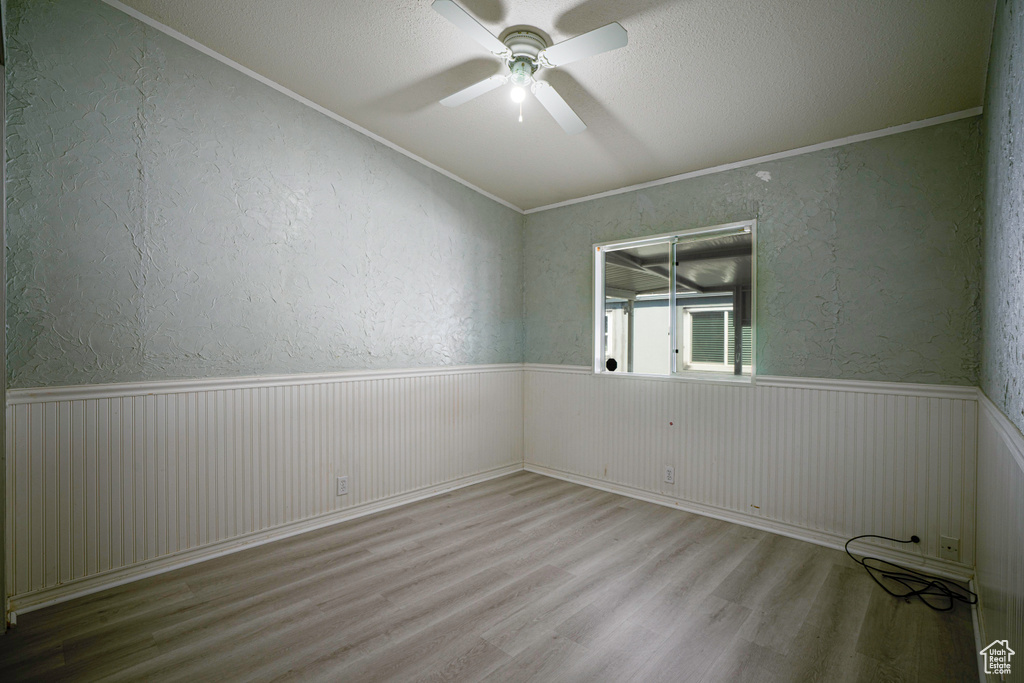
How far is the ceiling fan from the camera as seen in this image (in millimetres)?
2014

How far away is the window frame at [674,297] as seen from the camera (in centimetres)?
337

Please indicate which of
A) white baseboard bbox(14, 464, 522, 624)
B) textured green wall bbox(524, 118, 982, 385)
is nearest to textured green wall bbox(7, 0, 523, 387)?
white baseboard bbox(14, 464, 522, 624)

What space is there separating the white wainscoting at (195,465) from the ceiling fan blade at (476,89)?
1994 mm

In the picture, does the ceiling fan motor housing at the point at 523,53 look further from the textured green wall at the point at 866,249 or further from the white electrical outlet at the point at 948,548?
the white electrical outlet at the point at 948,548

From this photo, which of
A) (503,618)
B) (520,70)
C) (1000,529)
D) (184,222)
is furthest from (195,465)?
(1000,529)

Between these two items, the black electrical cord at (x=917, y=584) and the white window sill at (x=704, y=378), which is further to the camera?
the white window sill at (x=704, y=378)

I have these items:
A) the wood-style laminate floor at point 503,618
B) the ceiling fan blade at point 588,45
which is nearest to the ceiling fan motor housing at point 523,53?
the ceiling fan blade at point 588,45

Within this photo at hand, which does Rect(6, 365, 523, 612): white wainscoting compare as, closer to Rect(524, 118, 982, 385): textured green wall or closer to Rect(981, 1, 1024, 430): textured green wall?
Rect(524, 118, 982, 385): textured green wall

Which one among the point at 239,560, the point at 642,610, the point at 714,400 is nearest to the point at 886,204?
the point at 714,400

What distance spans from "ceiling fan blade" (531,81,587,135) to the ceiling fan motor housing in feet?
0.30

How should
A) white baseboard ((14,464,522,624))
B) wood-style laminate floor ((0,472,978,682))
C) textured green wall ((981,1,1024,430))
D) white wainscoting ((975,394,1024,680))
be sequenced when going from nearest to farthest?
white wainscoting ((975,394,1024,680)) < textured green wall ((981,1,1024,430)) < wood-style laminate floor ((0,472,978,682)) < white baseboard ((14,464,522,624))

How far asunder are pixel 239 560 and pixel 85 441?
104 cm

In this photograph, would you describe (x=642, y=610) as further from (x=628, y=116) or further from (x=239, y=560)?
(x=628, y=116)

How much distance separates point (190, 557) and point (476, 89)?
3.12m
